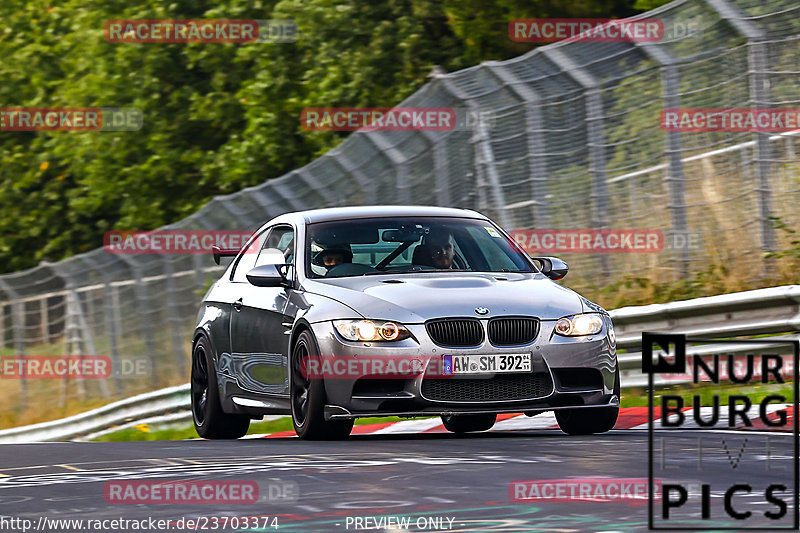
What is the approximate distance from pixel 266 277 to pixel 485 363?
1.86 meters

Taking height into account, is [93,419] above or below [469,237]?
below

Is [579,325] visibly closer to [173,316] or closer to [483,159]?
[483,159]

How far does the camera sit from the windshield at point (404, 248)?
38.1 ft

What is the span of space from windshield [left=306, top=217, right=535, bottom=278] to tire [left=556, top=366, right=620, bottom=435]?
→ 114cm

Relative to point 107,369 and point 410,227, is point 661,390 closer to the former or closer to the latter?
point 410,227

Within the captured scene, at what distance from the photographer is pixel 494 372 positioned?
408 inches

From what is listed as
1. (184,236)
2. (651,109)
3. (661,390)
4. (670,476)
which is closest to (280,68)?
(184,236)

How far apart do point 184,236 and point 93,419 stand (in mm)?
2643

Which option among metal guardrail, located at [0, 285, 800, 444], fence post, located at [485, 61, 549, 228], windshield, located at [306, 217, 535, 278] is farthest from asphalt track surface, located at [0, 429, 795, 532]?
fence post, located at [485, 61, 549, 228]

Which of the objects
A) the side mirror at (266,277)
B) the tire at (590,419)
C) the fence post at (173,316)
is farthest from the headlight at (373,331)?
the fence post at (173,316)

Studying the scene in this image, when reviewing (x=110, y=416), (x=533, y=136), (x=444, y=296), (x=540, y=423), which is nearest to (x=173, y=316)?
(x=110, y=416)

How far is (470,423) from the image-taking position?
12.9m

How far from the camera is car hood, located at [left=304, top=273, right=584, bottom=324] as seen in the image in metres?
10.4

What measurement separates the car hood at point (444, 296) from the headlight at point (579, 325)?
48mm
